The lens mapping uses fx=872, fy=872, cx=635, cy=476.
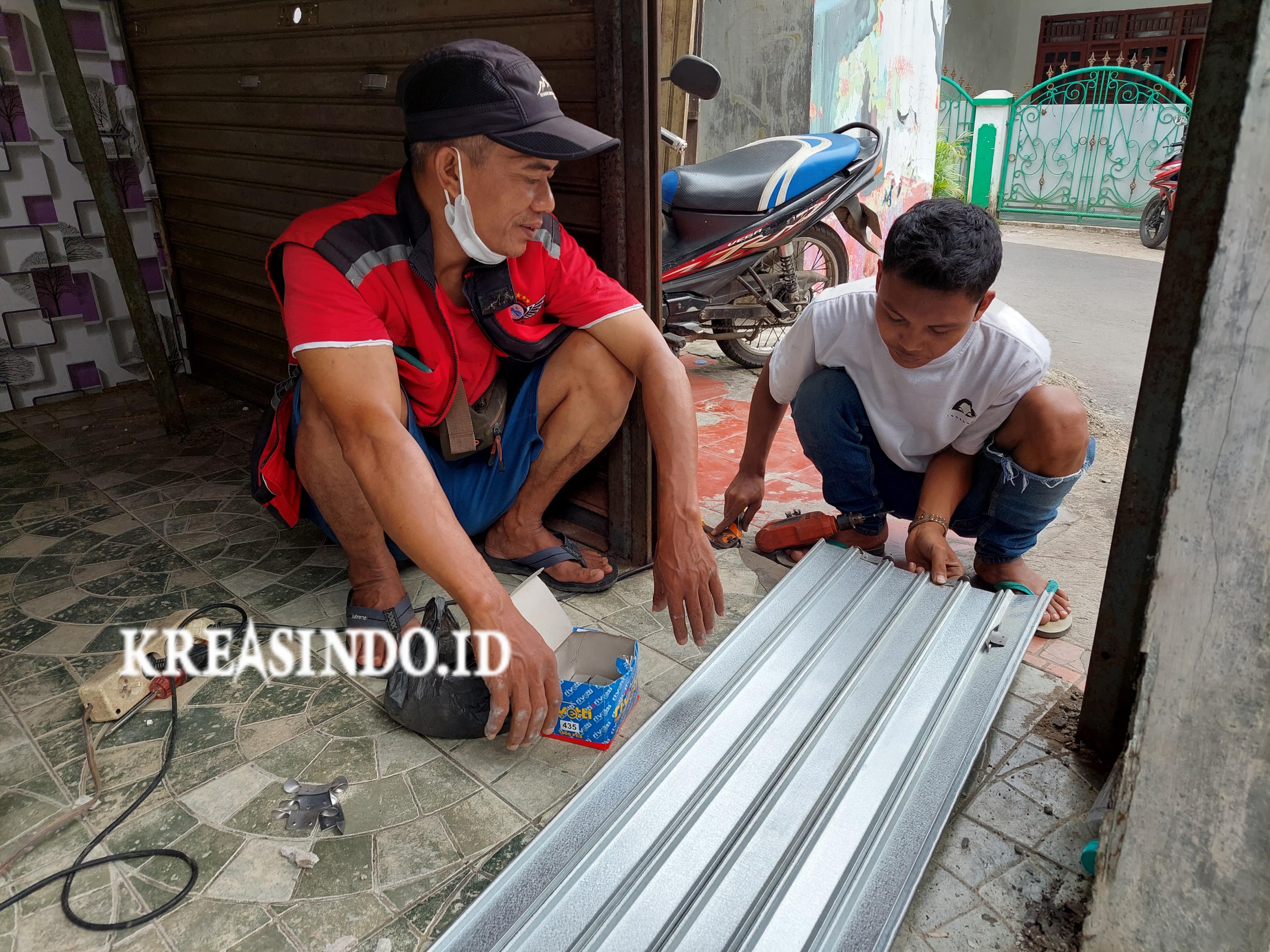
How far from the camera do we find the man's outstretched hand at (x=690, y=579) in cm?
183

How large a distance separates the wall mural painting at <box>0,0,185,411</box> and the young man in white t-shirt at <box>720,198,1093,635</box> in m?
3.29

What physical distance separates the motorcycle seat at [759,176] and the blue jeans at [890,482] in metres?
1.53

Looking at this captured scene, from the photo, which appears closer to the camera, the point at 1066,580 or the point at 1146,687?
the point at 1146,687

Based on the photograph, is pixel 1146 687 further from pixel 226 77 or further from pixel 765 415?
pixel 226 77

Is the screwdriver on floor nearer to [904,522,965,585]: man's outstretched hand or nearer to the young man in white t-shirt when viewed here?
the young man in white t-shirt

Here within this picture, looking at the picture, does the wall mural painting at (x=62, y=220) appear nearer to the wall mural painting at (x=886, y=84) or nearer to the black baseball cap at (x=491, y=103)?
the black baseball cap at (x=491, y=103)

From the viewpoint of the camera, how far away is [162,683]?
2.04 metres

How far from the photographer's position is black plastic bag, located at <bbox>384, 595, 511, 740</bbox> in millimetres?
1802

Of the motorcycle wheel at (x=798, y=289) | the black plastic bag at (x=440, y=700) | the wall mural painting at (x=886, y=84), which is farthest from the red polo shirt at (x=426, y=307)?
the wall mural painting at (x=886, y=84)

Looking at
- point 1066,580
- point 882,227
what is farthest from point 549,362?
point 882,227

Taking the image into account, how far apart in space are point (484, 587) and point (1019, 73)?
48.1ft

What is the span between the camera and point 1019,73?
43.6 ft

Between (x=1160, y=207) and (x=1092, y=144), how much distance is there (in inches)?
64.2

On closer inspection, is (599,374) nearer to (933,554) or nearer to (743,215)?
(933,554)
